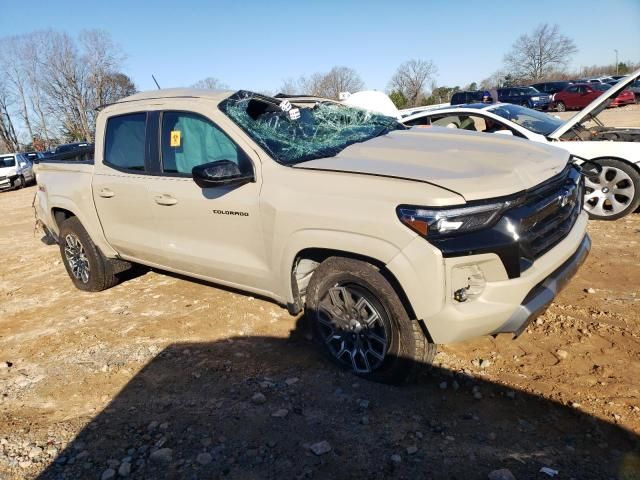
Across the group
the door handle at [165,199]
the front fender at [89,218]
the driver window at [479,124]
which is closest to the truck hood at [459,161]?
the door handle at [165,199]

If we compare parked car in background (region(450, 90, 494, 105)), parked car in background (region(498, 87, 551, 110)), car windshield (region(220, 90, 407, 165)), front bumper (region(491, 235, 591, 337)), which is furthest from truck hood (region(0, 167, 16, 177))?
parked car in background (region(498, 87, 551, 110))

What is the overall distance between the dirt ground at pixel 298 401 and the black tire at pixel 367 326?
0.17m

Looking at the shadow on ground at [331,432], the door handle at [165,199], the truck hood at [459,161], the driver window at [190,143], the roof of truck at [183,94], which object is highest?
the roof of truck at [183,94]

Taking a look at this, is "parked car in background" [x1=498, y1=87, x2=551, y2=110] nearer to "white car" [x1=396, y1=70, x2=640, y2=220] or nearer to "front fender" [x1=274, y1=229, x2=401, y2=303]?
"white car" [x1=396, y1=70, x2=640, y2=220]

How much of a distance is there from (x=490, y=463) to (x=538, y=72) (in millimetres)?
75627

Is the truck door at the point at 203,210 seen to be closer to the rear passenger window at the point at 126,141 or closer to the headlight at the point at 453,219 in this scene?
the rear passenger window at the point at 126,141

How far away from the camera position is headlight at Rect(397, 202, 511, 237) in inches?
99.2

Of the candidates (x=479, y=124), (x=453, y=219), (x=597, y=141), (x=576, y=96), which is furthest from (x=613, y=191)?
(x=576, y=96)

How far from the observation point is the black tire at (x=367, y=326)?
281 centimetres

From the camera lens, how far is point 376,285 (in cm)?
280

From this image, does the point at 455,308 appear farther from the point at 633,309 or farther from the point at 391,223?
the point at 633,309

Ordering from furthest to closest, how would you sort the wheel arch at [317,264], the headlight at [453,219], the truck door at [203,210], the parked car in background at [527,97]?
the parked car in background at [527,97] < the truck door at [203,210] < the wheel arch at [317,264] < the headlight at [453,219]

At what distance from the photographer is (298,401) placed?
3025mm

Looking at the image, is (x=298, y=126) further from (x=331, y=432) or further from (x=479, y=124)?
(x=479, y=124)
